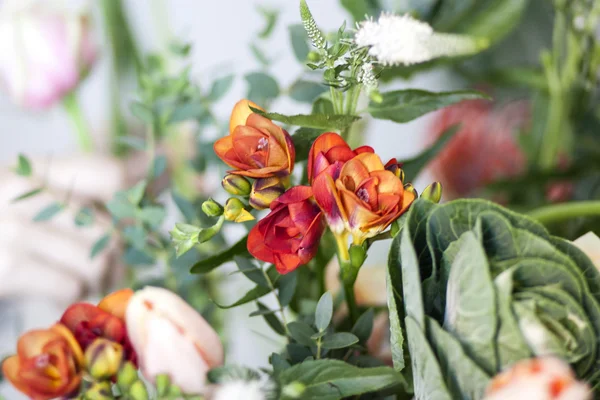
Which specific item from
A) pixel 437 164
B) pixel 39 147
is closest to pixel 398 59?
pixel 437 164

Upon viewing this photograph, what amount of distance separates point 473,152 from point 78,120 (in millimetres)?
320

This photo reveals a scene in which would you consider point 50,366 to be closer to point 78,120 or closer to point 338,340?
point 338,340

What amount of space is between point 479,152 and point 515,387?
0.36m

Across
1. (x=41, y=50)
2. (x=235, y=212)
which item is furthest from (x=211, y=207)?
(x=41, y=50)

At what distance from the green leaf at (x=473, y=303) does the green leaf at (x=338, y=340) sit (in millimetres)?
43

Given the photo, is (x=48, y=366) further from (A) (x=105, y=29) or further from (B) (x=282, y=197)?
(A) (x=105, y=29)

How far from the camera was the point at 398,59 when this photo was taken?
0.56 ft

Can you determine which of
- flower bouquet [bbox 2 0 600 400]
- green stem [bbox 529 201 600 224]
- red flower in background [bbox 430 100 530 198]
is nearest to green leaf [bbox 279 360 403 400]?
flower bouquet [bbox 2 0 600 400]

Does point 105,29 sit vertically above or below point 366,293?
above

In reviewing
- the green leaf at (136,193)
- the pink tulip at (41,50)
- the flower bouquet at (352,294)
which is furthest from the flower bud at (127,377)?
the pink tulip at (41,50)

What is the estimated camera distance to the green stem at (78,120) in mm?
415

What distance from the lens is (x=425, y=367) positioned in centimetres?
14

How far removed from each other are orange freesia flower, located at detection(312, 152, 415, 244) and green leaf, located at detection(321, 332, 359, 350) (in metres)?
0.04

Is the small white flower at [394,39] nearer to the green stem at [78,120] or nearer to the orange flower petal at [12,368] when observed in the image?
the orange flower petal at [12,368]
